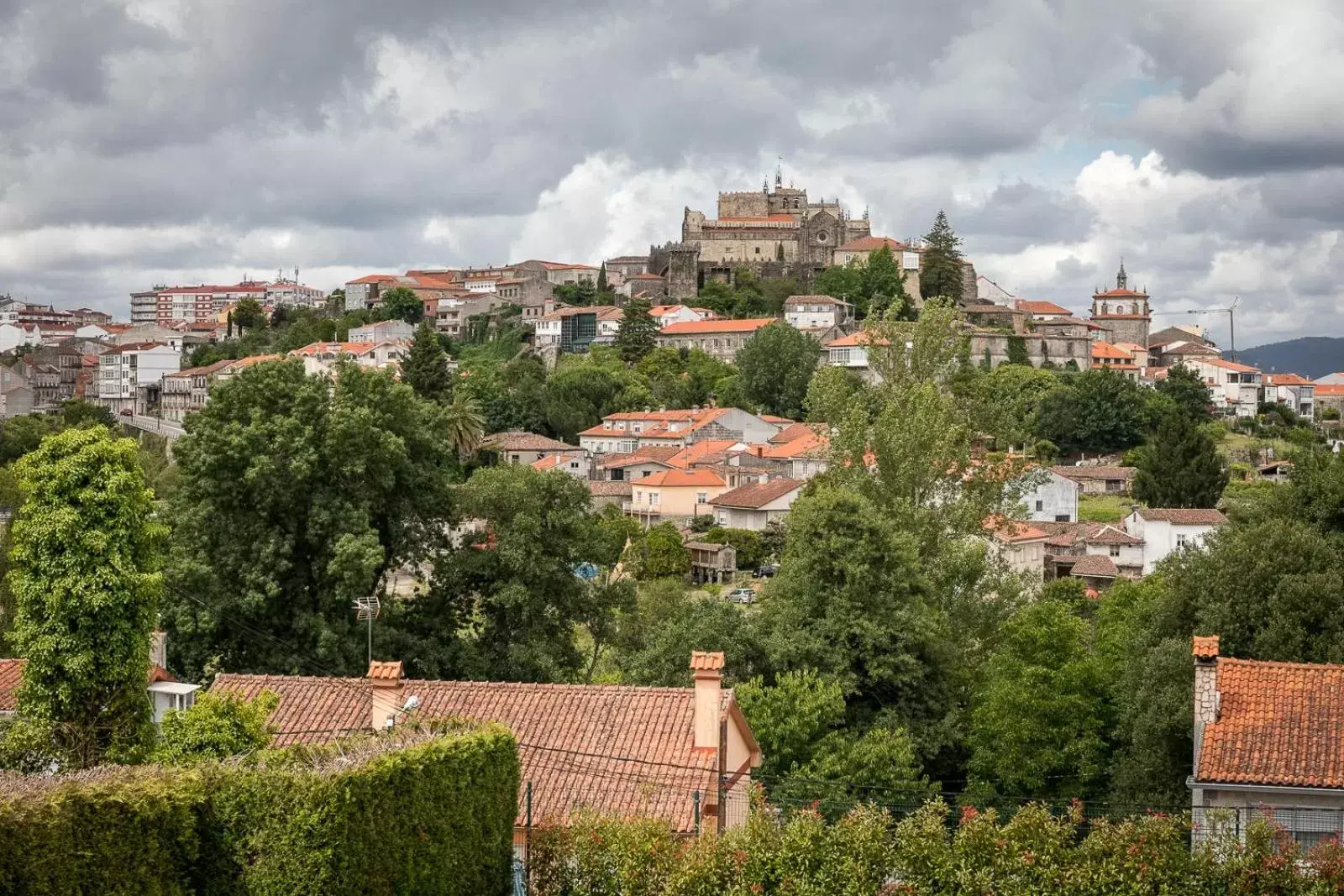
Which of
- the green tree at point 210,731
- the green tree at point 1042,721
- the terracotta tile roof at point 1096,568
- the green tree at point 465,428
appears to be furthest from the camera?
the green tree at point 465,428

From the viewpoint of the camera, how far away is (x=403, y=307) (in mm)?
131000

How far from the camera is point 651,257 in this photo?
143750 mm

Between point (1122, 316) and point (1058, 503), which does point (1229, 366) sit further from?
point (1058, 503)

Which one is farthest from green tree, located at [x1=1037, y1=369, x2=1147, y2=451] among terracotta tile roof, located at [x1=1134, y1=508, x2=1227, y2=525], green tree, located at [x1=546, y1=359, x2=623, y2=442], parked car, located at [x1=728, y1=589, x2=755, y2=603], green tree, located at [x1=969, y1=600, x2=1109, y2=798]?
green tree, located at [x1=969, y1=600, x2=1109, y2=798]

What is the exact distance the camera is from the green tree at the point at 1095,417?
91875mm

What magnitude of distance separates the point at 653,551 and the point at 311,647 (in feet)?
130

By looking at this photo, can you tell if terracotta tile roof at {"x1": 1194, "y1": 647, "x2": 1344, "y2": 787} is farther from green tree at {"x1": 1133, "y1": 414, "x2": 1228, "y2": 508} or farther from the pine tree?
the pine tree

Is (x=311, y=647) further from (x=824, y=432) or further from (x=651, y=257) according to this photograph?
(x=651, y=257)

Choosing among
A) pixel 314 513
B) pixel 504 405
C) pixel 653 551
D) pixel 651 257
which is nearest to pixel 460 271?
pixel 651 257

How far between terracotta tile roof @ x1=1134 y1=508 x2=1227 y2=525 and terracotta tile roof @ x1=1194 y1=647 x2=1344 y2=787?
154ft

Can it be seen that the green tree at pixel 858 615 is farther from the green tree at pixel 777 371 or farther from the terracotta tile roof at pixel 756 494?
the green tree at pixel 777 371

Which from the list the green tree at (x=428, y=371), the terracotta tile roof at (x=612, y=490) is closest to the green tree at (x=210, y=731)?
the terracotta tile roof at (x=612, y=490)

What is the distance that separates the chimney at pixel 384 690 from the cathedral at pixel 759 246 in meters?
114

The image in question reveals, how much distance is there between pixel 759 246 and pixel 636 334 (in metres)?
29.2
